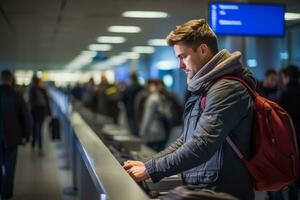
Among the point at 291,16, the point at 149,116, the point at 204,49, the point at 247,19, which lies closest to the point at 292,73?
the point at 291,16

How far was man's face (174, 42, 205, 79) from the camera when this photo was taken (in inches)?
101

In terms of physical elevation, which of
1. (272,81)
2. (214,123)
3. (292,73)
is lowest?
(214,123)

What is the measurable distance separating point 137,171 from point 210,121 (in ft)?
1.75

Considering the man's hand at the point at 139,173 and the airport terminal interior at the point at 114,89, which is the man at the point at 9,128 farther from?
the man's hand at the point at 139,173

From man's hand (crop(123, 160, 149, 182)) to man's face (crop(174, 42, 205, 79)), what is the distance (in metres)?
0.54

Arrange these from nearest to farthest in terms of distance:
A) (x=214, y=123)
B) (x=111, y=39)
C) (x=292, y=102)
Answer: (x=214, y=123) → (x=292, y=102) → (x=111, y=39)

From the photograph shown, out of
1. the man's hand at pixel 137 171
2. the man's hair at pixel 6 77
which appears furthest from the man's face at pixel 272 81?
the man's hand at pixel 137 171

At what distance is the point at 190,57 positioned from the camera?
259 centimetres

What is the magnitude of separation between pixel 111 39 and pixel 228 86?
456 inches

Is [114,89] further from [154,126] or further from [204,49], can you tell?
[204,49]

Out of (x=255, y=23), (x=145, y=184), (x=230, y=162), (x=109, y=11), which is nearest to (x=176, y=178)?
(x=145, y=184)

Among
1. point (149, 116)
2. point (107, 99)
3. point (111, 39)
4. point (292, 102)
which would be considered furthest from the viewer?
point (111, 39)

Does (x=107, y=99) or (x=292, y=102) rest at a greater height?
(x=292, y=102)

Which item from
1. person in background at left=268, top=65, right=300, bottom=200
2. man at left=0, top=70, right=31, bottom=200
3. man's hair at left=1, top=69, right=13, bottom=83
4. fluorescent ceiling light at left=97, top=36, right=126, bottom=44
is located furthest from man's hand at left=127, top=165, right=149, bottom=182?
fluorescent ceiling light at left=97, top=36, right=126, bottom=44
